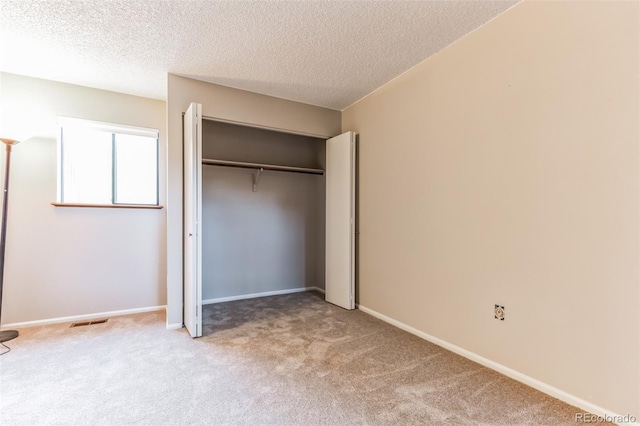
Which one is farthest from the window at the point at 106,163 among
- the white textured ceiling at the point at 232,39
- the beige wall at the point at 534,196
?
the beige wall at the point at 534,196

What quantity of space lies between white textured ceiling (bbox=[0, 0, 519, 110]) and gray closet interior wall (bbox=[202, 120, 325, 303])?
1.05m

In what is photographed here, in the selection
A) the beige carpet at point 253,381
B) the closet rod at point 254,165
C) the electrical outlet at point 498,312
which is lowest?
the beige carpet at point 253,381

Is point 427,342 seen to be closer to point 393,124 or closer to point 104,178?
point 393,124

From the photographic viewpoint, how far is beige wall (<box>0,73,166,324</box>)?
300cm

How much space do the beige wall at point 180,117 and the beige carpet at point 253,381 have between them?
54 centimetres

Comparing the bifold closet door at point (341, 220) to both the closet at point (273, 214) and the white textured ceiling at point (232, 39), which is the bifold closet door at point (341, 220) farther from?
the white textured ceiling at point (232, 39)

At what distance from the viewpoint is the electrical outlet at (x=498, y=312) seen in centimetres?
209

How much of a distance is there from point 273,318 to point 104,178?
258 cm

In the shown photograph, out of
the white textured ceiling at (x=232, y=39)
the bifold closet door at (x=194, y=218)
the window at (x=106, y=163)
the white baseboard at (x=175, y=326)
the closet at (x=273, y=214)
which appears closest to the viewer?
the white textured ceiling at (x=232, y=39)

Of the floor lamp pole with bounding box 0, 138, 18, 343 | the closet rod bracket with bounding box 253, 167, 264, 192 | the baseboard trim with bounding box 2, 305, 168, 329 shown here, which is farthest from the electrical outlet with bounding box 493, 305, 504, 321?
the floor lamp pole with bounding box 0, 138, 18, 343

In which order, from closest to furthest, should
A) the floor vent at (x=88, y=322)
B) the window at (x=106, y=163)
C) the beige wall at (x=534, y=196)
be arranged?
the beige wall at (x=534, y=196) → the floor vent at (x=88, y=322) → the window at (x=106, y=163)

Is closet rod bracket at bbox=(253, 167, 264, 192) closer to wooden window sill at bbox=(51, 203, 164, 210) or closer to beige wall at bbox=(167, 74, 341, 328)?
beige wall at bbox=(167, 74, 341, 328)

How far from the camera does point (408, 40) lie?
240cm

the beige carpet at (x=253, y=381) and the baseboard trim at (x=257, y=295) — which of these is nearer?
the beige carpet at (x=253, y=381)
